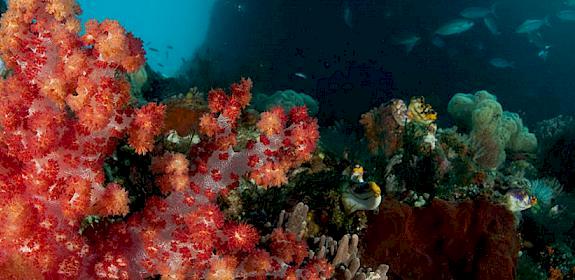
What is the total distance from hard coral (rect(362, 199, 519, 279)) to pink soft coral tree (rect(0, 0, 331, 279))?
58.3 inches

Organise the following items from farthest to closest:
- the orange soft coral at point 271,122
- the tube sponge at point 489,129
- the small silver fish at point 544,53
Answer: the small silver fish at point 544,53 → the tube sponge at point 489,129 → the orange soft coral at point 271,122

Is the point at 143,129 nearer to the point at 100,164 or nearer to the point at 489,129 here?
the point at 100,164

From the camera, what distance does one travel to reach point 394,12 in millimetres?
19766

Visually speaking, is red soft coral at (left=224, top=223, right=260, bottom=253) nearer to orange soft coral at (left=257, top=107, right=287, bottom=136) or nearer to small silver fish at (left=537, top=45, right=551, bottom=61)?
orange soft coral at (left=257, top=107, right=287, bottom=136)

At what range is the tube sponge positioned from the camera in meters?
7.89

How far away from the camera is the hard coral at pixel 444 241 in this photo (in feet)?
13.1

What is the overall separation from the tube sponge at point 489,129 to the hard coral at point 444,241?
3.72 metres

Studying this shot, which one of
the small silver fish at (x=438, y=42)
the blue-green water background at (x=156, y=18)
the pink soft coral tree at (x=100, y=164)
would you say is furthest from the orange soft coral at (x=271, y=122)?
the blue-green water background at (x=156, y=18)

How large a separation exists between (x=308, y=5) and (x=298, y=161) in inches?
791

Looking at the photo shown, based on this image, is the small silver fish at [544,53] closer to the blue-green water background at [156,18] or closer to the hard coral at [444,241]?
the hard coral at [444,241]

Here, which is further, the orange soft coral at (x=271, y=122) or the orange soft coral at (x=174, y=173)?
the orange soft coral at (x=271, y=122)

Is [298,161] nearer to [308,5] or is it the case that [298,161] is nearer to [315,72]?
[315,72]

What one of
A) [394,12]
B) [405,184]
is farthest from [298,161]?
[394,12]

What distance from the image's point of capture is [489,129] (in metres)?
8.63
